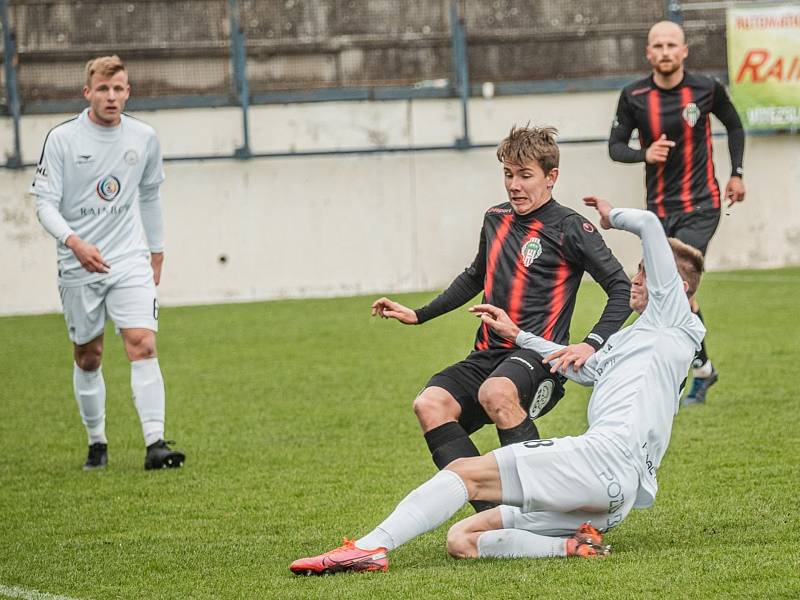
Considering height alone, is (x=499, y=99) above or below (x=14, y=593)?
above

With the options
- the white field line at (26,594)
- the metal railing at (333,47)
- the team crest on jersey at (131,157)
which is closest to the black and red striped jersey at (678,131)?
the team crest on jersey at (131,157)

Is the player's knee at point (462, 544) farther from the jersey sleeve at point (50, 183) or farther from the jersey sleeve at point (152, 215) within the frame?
the jersey sleeve at point (152, 215)

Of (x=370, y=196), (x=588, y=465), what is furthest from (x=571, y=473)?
(x=370, y=196)

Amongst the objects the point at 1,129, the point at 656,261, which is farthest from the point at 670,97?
the point at 1,129

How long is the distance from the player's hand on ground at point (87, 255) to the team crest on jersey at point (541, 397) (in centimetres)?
262

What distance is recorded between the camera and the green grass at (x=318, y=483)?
4492mm

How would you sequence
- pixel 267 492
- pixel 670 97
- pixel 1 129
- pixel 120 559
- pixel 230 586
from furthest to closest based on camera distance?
pixel 1 129
pixel 670 97
pixel 267 492
pixel 120 559
pixel 230 586

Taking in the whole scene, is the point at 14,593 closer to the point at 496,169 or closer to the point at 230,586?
the point at 230,586

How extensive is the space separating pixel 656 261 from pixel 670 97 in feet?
13.4

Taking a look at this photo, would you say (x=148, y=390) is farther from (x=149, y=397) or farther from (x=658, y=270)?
(x=658, y=270)

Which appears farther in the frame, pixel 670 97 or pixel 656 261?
pixel 670 97

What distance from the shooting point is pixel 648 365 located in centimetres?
468

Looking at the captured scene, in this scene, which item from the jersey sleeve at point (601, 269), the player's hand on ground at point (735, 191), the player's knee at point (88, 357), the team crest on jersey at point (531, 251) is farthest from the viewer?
the player's hand on ground at point (735, 191)

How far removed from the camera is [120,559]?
5.12 m
